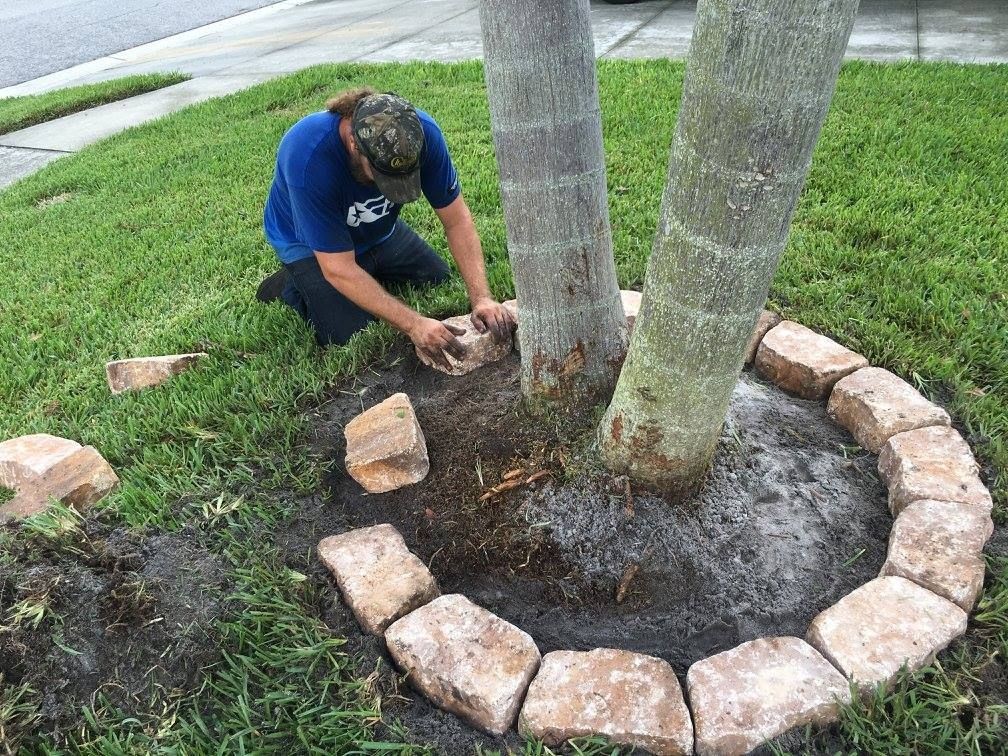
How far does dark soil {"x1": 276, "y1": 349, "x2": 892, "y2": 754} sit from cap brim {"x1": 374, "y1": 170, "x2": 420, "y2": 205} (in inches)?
32.9

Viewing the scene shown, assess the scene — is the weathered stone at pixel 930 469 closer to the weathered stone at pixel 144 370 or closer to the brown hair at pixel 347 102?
the brown hair at pixel 347 102

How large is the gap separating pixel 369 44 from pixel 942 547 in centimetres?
782

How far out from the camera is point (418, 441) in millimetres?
2172

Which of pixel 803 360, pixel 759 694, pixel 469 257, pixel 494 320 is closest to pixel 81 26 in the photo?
pixel 469 257

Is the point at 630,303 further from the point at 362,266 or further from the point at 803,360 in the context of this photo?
the point at 362,266

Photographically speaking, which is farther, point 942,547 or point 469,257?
point 469,257

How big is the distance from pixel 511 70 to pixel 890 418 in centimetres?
147

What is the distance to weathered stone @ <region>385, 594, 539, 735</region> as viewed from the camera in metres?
1.58

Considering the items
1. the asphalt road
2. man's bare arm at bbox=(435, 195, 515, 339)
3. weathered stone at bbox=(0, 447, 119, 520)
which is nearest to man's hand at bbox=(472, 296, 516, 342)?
man's bare arm at bbox=(435, 195, 515, 339)

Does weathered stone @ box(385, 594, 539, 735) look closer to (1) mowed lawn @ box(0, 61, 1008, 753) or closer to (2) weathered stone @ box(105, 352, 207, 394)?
(1) mowed lawn @ box(0, 61, 1008, 753)

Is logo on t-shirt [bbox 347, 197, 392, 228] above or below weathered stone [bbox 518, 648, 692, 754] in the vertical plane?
Answer: above

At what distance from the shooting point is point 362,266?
3.13 metres

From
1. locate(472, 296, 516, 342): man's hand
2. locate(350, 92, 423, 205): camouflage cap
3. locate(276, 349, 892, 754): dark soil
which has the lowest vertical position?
locate(276, 349, 892, 754): dark soil

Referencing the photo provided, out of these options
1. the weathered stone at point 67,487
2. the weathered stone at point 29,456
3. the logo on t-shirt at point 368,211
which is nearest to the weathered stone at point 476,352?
the logo on t-shirt at point 368,211
